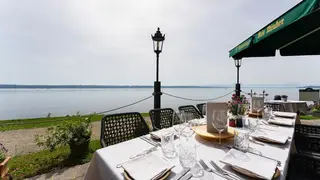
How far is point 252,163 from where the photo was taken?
0.89 metres

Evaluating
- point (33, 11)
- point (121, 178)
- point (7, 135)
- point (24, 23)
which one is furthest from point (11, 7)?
point (121, 178)

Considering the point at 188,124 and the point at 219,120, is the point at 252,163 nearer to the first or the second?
the point at 219,120

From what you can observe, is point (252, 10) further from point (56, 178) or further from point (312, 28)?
point (56, 178)

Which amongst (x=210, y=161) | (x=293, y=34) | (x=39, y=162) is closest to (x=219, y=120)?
(x=210, y=161)

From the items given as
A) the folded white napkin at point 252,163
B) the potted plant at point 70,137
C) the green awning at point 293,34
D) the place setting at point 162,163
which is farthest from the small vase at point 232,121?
the potted plant at point 70,137

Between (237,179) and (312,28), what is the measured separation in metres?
3.01

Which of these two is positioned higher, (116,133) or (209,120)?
(209,120)

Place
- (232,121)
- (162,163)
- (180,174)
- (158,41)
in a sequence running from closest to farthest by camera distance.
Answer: (180,174) < (162,163) < (232,121) < (158,41)

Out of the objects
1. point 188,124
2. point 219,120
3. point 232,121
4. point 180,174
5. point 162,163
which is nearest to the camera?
point 180,174

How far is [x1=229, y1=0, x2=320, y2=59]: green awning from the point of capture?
5.51 ft

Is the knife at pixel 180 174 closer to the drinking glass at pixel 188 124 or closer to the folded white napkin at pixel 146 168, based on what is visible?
the folded white napkin at pixel 146 168

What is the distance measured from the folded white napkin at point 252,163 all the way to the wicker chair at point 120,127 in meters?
1.28

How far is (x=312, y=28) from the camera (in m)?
2.42

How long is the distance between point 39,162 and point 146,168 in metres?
2.66
